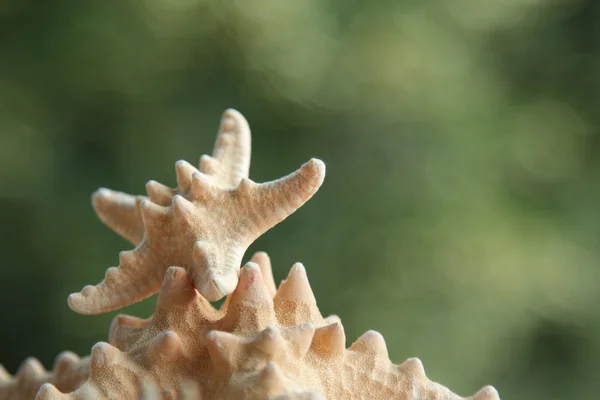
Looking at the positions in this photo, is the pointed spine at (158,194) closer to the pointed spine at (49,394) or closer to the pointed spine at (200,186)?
the pointed spine at (200,186)

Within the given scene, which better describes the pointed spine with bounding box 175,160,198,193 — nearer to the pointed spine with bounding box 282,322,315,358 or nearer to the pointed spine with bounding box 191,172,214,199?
the pointed spine with bounding box 191,172,214,199

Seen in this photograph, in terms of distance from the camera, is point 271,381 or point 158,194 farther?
point 158,194

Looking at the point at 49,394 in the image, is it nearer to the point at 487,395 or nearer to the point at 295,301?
the point at 295,301

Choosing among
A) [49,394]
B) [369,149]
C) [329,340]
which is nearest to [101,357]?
[49,394]

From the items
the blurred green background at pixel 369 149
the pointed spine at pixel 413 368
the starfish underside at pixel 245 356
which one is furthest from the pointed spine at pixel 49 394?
the blurred green background at pixel 369 149

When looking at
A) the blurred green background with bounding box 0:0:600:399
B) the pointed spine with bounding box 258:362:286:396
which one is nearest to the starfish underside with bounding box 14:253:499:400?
the pointed spine with bounding box 258:362:286:396

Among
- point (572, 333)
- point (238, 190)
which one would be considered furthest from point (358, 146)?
point (238, 190)
